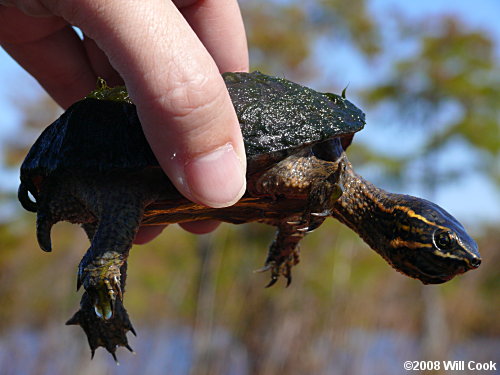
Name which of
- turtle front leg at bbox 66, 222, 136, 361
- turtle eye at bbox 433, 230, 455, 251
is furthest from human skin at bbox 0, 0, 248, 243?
turtle eye at bbox 433, 230, 455, 251

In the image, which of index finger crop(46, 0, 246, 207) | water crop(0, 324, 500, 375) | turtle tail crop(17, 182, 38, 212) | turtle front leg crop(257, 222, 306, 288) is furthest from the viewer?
water crop(0, 324, 500, 375)

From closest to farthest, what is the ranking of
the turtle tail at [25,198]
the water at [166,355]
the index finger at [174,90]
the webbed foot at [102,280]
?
the index finger at [174,90] < the webbed foot at [102,280] < the turtle tail at [25,198] < the water at [166,355]

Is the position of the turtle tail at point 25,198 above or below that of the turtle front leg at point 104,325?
above

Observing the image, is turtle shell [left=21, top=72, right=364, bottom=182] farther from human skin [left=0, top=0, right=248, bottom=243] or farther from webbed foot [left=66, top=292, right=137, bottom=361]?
webbed foot [left=66, top=292, right=137, bottom=361]

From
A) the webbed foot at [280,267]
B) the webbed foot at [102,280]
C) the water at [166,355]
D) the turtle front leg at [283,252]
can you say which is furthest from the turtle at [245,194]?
the water at [166,355]

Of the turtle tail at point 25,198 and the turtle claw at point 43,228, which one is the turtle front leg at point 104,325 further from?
the turtle tail at point 25,198

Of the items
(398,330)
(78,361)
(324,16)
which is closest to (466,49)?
(324,16)

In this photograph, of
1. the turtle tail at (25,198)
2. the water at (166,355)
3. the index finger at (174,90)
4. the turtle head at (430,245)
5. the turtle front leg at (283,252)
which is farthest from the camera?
the water at (166,355)

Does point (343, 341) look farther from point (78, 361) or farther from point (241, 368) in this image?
point (78, 361)

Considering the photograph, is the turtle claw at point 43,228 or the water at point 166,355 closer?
the turtle claw at point 43,228
